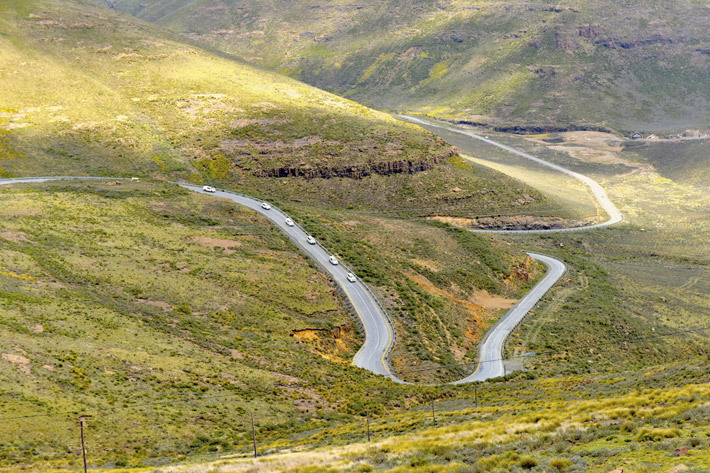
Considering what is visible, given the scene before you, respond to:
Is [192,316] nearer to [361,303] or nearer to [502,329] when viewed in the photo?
[361,303]

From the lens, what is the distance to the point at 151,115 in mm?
118625

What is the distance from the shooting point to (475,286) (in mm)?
76625

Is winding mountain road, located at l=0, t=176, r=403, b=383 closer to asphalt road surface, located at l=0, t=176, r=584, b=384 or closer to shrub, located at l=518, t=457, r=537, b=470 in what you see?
asphalt road surface, located at l=0, t=176, r=584, b=384

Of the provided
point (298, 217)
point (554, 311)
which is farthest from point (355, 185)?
point (554, 311)

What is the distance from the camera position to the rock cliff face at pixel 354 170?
10850 centimetres

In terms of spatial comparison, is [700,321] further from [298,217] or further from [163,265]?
[163,265]

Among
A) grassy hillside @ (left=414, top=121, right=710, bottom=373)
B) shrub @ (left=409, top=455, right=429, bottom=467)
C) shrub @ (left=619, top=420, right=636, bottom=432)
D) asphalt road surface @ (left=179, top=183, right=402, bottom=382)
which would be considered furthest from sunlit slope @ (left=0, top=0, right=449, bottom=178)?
shrub @ (left=619, top=420, right=636, bottom=432)

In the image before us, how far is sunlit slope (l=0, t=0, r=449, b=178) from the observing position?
104 m

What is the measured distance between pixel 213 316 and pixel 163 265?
9495mm

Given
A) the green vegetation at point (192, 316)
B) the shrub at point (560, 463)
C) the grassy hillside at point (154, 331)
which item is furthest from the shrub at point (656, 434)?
the green vegetation at point (192, 316)

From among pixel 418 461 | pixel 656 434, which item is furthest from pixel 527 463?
pixel 656 434

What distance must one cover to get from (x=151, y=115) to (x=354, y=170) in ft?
119

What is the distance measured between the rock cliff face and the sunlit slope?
46 cm

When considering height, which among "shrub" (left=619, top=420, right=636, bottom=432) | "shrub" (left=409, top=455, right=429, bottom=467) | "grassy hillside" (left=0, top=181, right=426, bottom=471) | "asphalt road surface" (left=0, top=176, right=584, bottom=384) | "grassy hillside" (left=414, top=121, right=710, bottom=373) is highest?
"shrub" (left=619, top=420, right=636, bottom=432)
